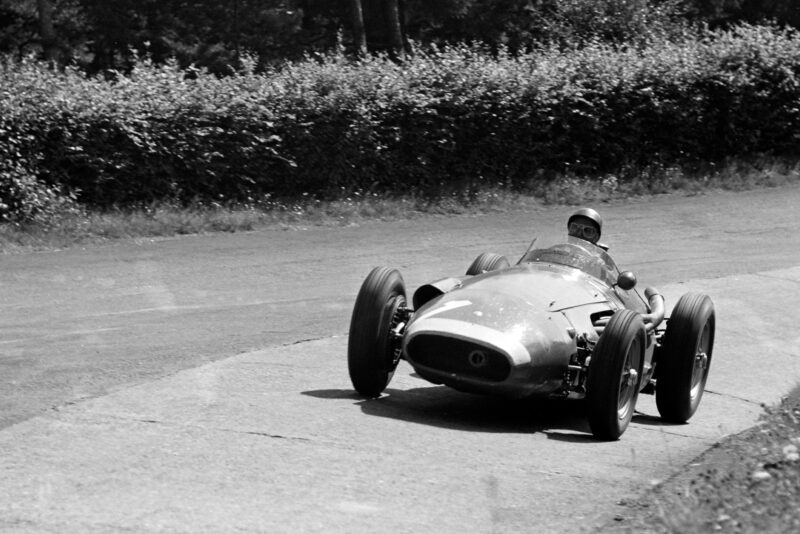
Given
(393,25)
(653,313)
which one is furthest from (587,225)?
(393,25)

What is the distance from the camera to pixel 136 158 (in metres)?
18.7

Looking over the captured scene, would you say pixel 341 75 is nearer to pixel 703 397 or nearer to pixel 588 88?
pixel 588 88

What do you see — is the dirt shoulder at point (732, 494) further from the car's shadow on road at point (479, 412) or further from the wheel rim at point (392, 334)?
the wheel rim at point (392, 334)

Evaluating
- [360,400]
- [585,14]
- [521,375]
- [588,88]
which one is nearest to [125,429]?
[360,400]

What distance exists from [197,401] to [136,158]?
31.9ft

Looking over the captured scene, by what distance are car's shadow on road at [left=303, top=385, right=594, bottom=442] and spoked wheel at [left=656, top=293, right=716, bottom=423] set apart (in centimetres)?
65

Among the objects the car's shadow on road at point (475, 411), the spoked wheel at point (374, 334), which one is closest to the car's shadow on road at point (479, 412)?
the car's shadow on road at point (475, 411)

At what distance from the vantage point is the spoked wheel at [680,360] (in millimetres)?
9758

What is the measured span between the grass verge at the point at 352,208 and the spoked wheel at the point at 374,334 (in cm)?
839

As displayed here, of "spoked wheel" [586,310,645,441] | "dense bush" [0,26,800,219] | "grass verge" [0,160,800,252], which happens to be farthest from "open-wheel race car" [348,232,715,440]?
"dense bush" [0,26,800,219]

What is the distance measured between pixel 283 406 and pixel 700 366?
10.9 feet

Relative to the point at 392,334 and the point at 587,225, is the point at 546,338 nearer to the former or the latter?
the point at 392,334

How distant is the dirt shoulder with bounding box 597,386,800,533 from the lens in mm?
6180

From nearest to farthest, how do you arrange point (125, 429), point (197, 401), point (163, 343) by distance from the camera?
point (125, 429) < point (197, 401) < point (163, 343)
